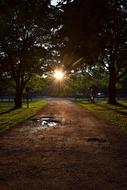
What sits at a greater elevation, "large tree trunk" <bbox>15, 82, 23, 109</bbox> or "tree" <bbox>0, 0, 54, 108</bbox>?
"tree" <bbox>0, 0, 54, 108</bbox>

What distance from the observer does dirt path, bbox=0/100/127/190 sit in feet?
24.7

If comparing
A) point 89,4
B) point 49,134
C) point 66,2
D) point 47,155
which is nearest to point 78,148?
point 47,155

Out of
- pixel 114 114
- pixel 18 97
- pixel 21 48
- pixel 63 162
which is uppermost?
pixel 21 48

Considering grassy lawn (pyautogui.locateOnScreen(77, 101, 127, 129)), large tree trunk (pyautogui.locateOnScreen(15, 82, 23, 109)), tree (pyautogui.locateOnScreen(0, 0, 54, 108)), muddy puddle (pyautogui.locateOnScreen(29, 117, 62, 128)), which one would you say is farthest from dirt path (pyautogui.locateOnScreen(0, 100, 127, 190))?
large tree trunk (pyautogui.locateOnScreen(15, 82, 23, 109))

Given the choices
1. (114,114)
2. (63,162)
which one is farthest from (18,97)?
(63,162)

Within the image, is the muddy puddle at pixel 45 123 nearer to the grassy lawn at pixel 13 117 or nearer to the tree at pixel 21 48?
the grassy lawn at pixel 13 117

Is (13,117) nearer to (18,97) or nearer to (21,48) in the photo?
(21,48)

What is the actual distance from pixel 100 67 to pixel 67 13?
43608mm

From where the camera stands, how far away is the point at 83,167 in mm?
8953

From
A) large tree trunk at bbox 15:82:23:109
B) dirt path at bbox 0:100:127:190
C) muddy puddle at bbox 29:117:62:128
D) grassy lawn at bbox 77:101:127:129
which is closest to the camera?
dirt path at bbox 0:100:127:190

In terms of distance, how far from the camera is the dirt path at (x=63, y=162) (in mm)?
7527

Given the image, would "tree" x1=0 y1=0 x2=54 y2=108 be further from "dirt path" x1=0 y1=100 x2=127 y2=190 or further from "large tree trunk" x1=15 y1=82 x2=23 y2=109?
"dirt path" x1=0 y1=100 x2=127 y2=190

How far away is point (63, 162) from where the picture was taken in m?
9.55

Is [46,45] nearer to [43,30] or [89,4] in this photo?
[43,30]
